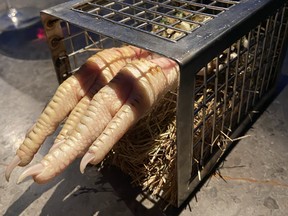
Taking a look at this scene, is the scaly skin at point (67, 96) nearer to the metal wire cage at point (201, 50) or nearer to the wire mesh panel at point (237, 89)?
the metal wire cage at point (201, 50)

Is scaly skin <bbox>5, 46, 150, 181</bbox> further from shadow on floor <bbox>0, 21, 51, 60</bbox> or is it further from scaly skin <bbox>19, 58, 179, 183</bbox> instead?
shadow on floor <bbox>0, 21, 51, 60</bbox>

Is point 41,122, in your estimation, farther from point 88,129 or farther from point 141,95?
point 141,95

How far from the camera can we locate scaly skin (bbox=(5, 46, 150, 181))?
879mm

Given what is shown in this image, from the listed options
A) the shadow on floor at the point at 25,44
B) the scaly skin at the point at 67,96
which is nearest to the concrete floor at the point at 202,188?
the scaly skin at the point at 67,96

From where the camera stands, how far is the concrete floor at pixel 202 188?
0.95 m

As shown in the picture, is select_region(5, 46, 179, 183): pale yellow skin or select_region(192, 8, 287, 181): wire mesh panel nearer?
select_region(5, 46, 179, 183): pale yellow skin

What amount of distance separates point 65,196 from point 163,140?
1.08ft

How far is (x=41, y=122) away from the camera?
890 millimetres

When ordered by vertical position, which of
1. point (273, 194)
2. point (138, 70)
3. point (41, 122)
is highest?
point (138, 70)

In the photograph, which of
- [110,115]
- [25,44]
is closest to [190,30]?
[110,115]

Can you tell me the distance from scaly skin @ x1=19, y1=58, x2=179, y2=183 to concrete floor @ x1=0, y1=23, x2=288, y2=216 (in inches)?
9.1

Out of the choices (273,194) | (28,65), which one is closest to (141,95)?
(273,194)

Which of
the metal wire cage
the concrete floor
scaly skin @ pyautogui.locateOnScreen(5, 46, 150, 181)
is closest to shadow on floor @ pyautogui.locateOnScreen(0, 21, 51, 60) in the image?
the concrete floor

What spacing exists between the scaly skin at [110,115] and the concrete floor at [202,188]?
231 millimetres
